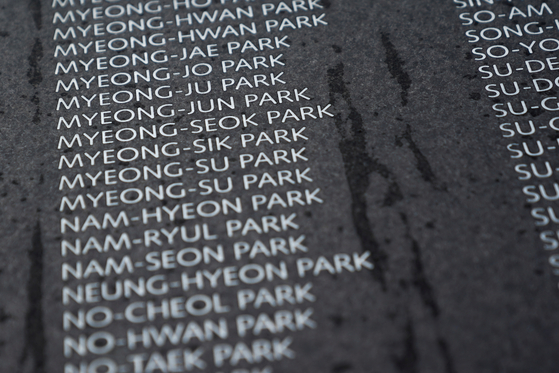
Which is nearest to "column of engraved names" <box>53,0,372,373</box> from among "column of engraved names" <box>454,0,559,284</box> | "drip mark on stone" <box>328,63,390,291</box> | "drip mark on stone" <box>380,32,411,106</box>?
"drip mark on stone" <box>328,63,390,291</box>

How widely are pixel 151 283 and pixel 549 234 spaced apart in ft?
2.47

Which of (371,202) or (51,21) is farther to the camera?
(51,21)

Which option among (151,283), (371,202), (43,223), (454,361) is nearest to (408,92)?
(371,202)

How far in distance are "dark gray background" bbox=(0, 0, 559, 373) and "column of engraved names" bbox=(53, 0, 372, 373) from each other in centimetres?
4

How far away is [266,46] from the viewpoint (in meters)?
1.27

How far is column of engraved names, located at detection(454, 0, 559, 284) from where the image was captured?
103 centimetres

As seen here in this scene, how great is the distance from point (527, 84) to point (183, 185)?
795 millimetres

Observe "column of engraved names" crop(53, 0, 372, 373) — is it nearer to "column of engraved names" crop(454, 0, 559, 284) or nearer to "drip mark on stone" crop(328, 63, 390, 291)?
"drip mark on stone" crop(328, 63, 390, 291)

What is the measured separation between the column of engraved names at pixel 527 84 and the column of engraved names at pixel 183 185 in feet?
1.20

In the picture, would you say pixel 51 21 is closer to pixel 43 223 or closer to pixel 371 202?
pixel 43 223

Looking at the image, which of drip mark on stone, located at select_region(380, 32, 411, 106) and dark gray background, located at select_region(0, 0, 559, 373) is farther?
drip mark on stone, located at select_region(380, 32, 411, 106)

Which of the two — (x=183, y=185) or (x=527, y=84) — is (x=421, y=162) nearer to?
(x=527, y=84)

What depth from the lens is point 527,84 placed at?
1.17 meters

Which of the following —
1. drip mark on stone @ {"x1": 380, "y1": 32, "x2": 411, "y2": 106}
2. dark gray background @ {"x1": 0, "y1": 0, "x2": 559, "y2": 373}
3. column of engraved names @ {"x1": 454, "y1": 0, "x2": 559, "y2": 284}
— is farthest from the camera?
drip mark on stone @ {"x1": 380, "y1": 32, "x2": 411, "y2": 106}
